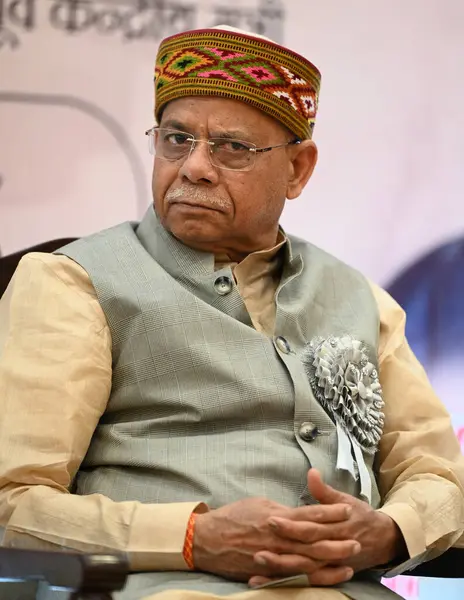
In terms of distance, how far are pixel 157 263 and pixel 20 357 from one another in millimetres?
368

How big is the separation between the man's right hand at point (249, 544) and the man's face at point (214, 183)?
0.65m

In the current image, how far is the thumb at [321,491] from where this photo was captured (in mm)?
2150

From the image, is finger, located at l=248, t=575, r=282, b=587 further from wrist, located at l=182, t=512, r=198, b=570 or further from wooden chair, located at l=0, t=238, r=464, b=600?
wooden chair, located at l=0, t=238, r=464, b=600

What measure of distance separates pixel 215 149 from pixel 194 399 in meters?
0.56

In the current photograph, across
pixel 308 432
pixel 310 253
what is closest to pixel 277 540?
pixel 308 432

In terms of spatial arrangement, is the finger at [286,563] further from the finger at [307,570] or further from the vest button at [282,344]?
the vest button at [282,344]

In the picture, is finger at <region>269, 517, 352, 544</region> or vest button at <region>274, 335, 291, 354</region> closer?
finger at <region>269, 517, 352, 544</region>

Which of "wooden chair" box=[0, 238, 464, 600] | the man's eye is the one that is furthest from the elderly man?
"wooden chair" box=[0, 238, 464, 600]

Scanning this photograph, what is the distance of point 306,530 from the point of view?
82.4 inches

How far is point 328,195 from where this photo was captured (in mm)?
3457

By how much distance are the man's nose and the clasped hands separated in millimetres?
689

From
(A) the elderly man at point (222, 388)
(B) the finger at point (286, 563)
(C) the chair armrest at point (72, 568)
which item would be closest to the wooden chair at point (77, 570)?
(C) the chair armrest at point (72, 568)

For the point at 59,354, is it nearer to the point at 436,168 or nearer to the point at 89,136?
the point at 89,136

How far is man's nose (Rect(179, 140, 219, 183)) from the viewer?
245 centimetres
